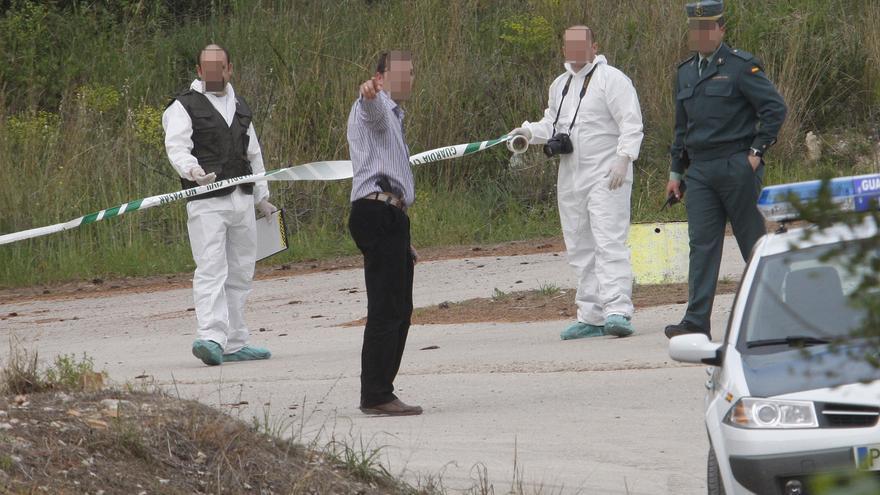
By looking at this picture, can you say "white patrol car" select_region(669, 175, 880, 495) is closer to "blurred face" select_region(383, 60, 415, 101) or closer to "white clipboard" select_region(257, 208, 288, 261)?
"blurred face" select_region(383, 60, 415, 101)

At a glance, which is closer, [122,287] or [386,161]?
[386,161]

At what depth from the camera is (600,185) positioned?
9250 millimetres

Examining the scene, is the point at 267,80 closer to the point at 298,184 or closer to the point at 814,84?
the point at 298,184

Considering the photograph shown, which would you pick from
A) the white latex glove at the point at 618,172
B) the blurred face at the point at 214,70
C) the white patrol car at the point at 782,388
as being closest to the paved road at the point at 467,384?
the white patrol car at the point at 782,388

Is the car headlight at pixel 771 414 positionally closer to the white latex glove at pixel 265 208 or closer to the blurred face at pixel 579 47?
the blurred face at pixel 579 47

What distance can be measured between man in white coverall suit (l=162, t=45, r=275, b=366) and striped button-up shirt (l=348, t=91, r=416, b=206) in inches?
81.7

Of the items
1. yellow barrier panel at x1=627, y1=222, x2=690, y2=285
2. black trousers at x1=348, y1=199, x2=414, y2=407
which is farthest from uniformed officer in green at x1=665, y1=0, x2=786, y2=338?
yellow barrier panel at x1=627, y1=222, x2=690, y2=285

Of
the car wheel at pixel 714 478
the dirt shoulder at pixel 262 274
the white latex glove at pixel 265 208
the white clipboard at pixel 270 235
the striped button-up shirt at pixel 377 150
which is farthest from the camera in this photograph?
the dirt shoulder at pixel 262 274

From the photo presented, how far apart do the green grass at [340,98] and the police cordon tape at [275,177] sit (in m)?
4.39

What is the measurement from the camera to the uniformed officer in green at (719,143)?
8.36 m

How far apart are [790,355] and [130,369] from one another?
575 cm

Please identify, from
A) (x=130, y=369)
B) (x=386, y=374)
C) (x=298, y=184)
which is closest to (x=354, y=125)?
(x=386, y=374)

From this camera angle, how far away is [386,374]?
23.7 ft

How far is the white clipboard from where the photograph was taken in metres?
9.96
